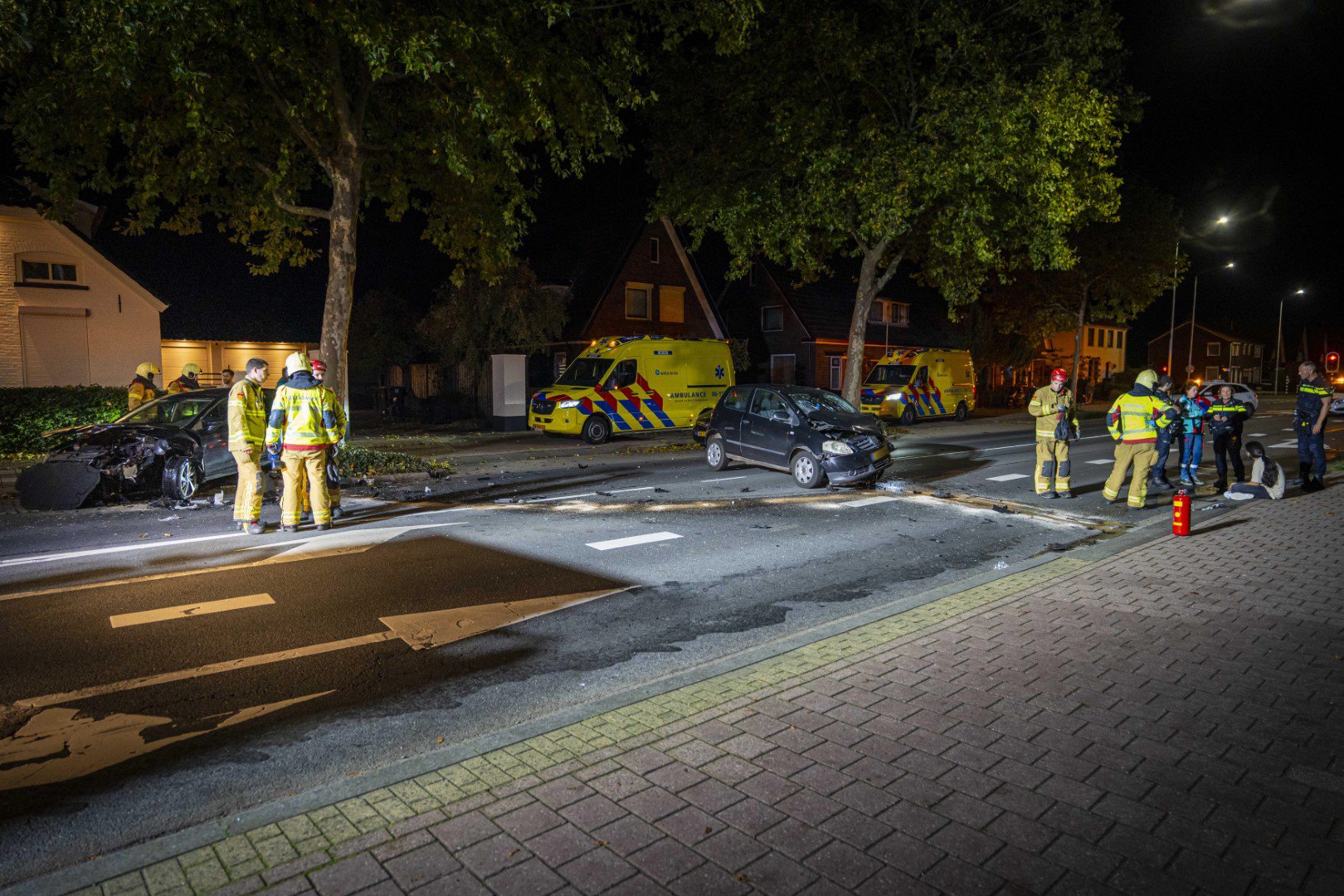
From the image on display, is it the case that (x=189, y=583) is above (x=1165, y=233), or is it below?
below

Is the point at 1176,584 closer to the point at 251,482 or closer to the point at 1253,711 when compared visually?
the point at 1253,711

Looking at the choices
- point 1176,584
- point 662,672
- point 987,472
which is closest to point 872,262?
point 987,472

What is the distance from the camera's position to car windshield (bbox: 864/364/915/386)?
26.8m

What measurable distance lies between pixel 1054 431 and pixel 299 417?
980 centimetres

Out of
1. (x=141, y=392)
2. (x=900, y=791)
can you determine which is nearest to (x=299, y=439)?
(x=900, y=791)

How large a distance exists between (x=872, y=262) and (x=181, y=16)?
57.4 feet

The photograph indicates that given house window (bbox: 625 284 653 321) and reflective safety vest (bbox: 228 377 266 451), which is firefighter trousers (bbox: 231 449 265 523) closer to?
reflective safety vest (bbox: 228 377 266 451)

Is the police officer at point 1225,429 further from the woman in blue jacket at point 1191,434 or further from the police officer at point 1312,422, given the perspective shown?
the police officer at point 1312,422

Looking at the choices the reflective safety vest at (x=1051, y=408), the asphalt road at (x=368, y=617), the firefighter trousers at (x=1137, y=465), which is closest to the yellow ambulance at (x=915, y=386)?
the reflective safety vest at (x=1051, y=408)

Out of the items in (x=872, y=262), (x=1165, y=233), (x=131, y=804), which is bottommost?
(x=131, y=804)

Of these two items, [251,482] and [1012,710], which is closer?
[1012,710]

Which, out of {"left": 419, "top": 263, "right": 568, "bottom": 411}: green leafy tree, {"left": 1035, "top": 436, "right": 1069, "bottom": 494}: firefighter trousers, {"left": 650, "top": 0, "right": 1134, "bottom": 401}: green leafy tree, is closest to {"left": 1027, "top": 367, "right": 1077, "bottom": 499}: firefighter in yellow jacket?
{"left": 1035, "top": 436, "right": 1069, "bottom": 494}: firefighter trousers

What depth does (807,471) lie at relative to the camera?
12234 mm

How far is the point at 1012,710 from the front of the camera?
4070 millimetres
